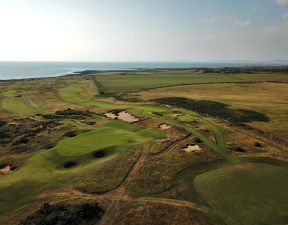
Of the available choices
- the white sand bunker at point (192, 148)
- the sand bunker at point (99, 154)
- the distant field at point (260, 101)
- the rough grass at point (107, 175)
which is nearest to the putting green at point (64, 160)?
the sand bunker at point (99, 154)

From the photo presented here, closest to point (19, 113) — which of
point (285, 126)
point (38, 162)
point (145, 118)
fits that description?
point (145, 118)

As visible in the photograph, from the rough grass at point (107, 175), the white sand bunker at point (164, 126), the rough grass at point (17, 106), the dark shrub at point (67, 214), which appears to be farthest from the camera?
the rough grass at point (17, 106)

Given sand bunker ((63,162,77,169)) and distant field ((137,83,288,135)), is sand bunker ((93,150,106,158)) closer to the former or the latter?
sand bunker ((63,162,77,169))

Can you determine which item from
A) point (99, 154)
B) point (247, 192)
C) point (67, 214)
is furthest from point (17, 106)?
point (247, 192)

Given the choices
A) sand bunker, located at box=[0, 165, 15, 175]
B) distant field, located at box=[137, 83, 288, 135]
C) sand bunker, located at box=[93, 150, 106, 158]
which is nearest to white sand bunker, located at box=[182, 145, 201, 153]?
sand bunker, located at box=[93, 150, 106, 158]

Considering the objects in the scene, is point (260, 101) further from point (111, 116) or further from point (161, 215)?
point (161, 215)

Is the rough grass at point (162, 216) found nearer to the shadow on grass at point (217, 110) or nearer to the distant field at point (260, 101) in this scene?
the distant field at point (260, 101)
